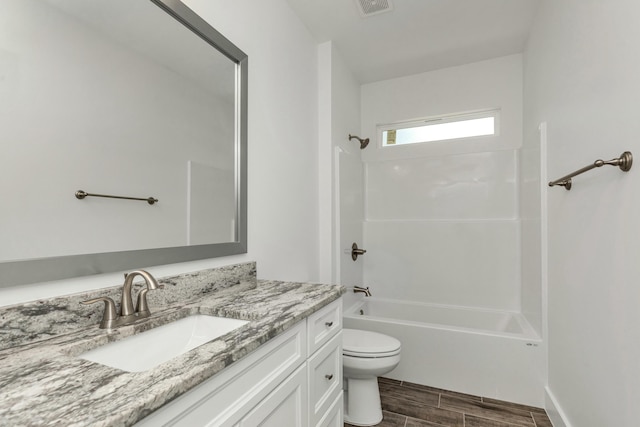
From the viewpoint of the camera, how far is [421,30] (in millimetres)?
2262

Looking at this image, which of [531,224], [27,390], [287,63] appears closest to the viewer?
[27,390]

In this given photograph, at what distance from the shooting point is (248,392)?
0.82 m

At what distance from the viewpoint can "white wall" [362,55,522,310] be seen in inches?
106

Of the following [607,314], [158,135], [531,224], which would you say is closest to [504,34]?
[531,224]

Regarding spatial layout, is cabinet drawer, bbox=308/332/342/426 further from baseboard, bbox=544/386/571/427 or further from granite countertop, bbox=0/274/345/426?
baseboard, bbox=544/386/571/427

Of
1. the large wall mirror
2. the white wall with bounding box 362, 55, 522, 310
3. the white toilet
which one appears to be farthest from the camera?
the white wall with bounding box 362, 55, 522, 310

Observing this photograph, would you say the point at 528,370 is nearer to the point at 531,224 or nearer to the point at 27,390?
the point at 531,224

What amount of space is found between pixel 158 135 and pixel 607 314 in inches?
70.8

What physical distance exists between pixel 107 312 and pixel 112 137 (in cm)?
54

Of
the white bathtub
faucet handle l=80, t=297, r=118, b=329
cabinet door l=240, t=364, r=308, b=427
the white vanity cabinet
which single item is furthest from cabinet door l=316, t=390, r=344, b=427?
the white bathtub

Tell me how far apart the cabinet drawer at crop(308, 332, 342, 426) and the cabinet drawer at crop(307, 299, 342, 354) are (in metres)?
0.03

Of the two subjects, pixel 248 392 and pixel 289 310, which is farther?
pixel 289 310

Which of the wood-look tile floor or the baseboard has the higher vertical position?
the baseboard

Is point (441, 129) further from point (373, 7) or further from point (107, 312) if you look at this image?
point (107, 312)
